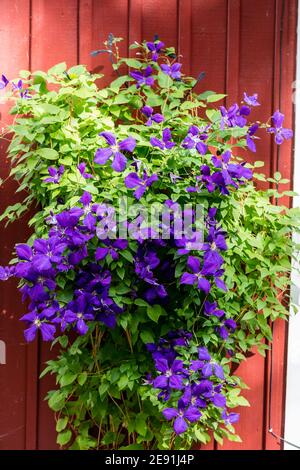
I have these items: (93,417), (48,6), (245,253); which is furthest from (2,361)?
(48,6)

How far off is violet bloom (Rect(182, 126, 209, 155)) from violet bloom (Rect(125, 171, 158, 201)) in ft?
0.51

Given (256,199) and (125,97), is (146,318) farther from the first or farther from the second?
(125,97)

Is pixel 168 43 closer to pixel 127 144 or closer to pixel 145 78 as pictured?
pixel 145 78

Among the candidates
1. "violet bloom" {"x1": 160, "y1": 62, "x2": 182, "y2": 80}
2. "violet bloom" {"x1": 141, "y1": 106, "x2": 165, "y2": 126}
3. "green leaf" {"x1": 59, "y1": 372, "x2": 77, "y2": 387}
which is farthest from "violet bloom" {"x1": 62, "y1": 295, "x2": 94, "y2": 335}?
"violet bloom" {"x1": 160, "y1": 62, "x2": 182, "y2": 80}

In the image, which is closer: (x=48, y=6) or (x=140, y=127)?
(x=140, y=127)

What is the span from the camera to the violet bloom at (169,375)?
2.00m

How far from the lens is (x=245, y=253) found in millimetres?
2309

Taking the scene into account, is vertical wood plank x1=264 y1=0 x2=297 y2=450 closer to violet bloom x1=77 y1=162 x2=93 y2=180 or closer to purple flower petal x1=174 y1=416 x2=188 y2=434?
purple flower petal x1=174 y1=416 x2=188 y2=434

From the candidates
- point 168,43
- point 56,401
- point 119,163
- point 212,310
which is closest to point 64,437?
point 56,401

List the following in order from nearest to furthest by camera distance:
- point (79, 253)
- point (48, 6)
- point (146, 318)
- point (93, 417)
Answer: point (79, 253) < point (146, 318) < point (93, 417) < point (48, 6)

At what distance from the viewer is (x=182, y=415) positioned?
→ 200 cm

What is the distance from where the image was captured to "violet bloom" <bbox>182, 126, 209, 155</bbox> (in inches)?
79.6

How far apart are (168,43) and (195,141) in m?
0.72

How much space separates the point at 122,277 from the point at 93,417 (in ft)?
2.13
